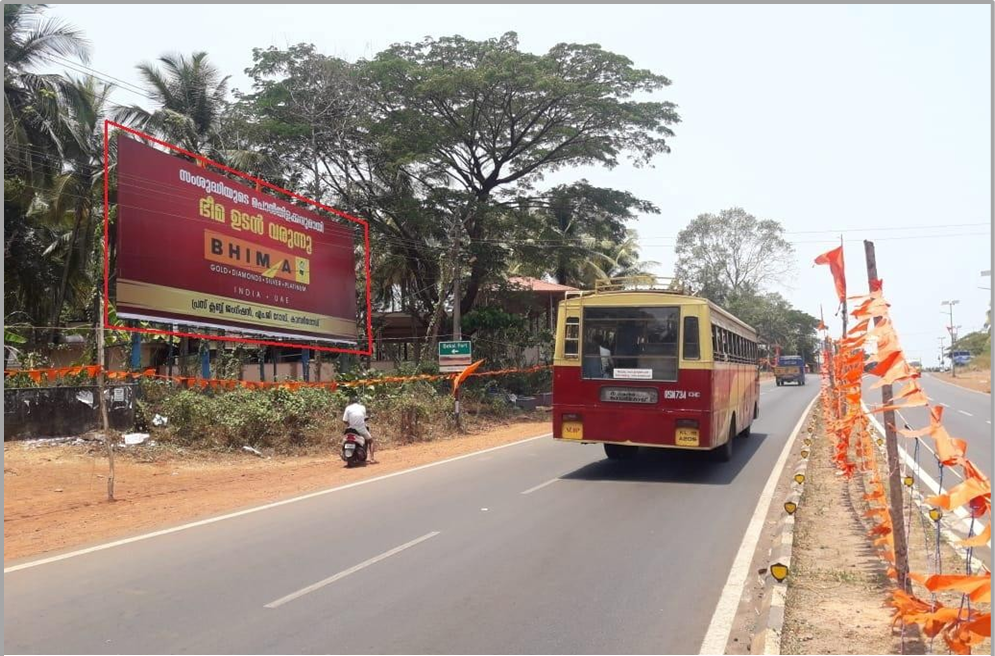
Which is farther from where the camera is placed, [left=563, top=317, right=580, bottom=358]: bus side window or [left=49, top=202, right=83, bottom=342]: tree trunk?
[left=49, top=202, right=83, bottom=342]: tree trunk

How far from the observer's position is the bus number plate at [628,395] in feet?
40.8

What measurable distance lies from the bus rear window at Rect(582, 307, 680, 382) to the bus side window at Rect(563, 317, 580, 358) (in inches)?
5.5

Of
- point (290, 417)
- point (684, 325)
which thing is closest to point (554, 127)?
point (290, 417)

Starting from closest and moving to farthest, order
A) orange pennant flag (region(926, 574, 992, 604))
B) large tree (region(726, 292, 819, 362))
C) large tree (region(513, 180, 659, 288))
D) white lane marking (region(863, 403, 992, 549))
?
orange pennant flag (region(926, 574, 992, 604)) < white lane marking (region(863, 403, 992, 549)) < large tree (region(513, 180, 659, 288)) < large tree (region(726, 292, 819, 362))

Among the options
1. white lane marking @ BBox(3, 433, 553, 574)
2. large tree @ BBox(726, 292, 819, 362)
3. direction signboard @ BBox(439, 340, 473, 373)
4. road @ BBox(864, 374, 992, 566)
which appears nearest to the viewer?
white lane marking @ BBox(3, 433, 553, 574)

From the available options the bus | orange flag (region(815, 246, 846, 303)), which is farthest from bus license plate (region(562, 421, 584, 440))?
orange flag (region(815, 246, 846, 303))

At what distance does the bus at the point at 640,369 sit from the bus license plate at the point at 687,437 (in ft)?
0.05

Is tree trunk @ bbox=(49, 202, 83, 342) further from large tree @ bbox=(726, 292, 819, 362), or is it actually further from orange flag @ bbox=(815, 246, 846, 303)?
large tree @ bbox=(726, 292, 819, 362)

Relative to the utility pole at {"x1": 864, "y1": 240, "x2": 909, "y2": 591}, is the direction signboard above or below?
above

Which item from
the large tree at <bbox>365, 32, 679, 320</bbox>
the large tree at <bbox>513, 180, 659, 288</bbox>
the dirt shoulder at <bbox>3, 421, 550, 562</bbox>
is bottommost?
the dirt shoulder at <bbox>3, 421, 550, 562</bbox>

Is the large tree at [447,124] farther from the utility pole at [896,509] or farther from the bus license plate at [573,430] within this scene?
the utility pole at [896,509]

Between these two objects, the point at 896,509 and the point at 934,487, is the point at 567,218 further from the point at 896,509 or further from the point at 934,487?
the point at 896,509

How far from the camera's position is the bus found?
12.2m

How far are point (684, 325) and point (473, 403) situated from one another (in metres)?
14.5
